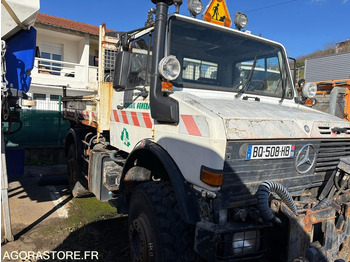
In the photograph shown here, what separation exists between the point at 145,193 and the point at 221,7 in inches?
98.2

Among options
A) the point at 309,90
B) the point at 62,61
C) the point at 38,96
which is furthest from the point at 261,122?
the point at 62,61

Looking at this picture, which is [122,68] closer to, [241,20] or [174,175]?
[174,175]

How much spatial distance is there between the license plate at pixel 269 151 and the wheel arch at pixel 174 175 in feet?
1.75

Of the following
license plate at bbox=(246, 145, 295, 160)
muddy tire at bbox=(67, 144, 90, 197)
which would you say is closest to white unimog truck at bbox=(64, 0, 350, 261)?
license plate at bbox=(246, 145, 295, 160)

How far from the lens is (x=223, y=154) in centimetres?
209

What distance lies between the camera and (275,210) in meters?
2.20

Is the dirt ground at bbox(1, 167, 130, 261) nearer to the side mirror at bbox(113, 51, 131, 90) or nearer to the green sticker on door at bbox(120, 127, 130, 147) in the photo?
the green sticker on door at bbox(120, 127, 130, 147)

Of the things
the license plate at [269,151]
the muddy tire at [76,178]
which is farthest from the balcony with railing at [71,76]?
the license plate at [269,151]

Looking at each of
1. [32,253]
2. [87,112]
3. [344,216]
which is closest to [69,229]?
[32,253]

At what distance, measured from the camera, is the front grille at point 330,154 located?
103 inches

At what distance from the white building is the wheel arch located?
11.4 metres

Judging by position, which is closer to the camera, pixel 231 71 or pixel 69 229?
pixel 231 71

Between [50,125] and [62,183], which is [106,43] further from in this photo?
[50,125]

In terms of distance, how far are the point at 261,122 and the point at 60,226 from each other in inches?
140
